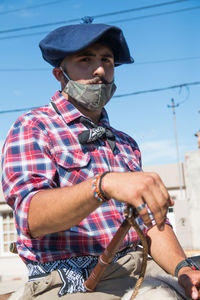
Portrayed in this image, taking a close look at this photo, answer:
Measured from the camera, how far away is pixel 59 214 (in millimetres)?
1906

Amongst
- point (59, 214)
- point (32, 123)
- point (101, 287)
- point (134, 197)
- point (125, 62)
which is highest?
point (125, 62)

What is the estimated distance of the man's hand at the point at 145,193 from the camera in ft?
5.15

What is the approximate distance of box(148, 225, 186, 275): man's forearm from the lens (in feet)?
8.43

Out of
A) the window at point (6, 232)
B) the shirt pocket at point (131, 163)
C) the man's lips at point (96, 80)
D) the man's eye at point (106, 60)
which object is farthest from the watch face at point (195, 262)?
the window at point (6, 232)

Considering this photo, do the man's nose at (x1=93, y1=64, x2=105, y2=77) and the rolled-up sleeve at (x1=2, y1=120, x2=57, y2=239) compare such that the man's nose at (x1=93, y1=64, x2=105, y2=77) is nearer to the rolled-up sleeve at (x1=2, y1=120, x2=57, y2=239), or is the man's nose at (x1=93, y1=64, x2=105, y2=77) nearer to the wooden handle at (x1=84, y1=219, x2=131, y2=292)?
the rolled-up sleeve at (x1=2, y1=120, x2=57, y2=239)

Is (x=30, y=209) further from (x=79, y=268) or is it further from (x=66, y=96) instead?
(x=66, y=96)

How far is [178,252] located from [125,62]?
1.37 m

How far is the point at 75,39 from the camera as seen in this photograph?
254 cm

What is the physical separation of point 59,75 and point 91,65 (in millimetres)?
322

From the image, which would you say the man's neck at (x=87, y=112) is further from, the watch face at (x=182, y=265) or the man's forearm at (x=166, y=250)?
the watch face at (x=182, y=265)

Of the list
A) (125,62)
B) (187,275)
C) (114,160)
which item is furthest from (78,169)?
(125,62)

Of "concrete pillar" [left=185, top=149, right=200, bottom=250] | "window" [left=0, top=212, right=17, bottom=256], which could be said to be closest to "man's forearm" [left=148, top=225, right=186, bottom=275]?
"window" [left=0, top=212, right=17, bottom=256]

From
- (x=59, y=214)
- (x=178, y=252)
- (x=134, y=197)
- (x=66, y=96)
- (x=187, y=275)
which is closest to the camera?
(x=134, y=197)

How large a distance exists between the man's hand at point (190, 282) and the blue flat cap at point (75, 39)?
137cm
